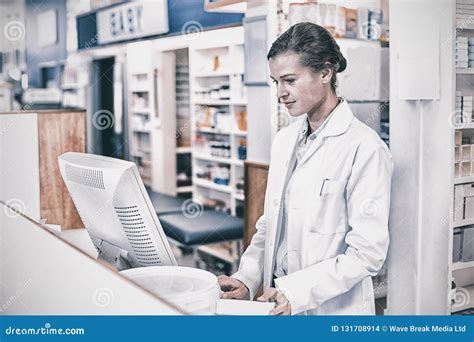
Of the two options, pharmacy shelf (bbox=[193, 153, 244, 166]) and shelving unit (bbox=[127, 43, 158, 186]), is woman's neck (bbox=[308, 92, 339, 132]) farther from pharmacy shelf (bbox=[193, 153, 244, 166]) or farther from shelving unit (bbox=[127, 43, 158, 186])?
shelving unit (bbox=[127, 43, 158, 186])

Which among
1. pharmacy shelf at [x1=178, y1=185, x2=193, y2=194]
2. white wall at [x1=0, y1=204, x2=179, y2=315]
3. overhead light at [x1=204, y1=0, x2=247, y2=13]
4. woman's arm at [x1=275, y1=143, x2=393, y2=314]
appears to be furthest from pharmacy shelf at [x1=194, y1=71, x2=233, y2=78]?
woman's arm at [x1=275, y1=143, x2=393, y2=314]

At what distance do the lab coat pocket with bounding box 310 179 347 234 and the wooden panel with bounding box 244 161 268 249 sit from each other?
171 cm

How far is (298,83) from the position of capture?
2078 millimetres

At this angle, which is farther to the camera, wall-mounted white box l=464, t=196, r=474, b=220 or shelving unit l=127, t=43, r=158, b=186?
shelving unit l=127, t=43, r=158, b=186

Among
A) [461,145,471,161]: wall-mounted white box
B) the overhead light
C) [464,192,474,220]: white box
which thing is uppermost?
the overhead light

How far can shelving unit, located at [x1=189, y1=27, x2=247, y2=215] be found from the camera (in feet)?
19.6

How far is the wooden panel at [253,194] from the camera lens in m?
3.81

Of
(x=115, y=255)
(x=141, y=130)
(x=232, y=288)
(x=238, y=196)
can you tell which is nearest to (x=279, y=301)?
(x=232, y=288)

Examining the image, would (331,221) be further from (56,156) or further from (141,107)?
(141,107)

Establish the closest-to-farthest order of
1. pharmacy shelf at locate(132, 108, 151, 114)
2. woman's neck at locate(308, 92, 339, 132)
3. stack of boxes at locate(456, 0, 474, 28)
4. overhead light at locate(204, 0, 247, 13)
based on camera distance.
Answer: woman's neck at locate(308, 92, 339, 132), stack of boxes at locate(456, 0, 474, 28), overhead light at locate(204, 0, 247, 13), pharmacy shelf at locate(132, 108, 151, 114)

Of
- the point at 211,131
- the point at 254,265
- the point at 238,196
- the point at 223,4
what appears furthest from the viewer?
the point at 211,131

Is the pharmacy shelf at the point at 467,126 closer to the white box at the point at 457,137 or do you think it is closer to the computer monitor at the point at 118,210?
the white box at the point at 457,137

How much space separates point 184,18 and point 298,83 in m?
1.80
